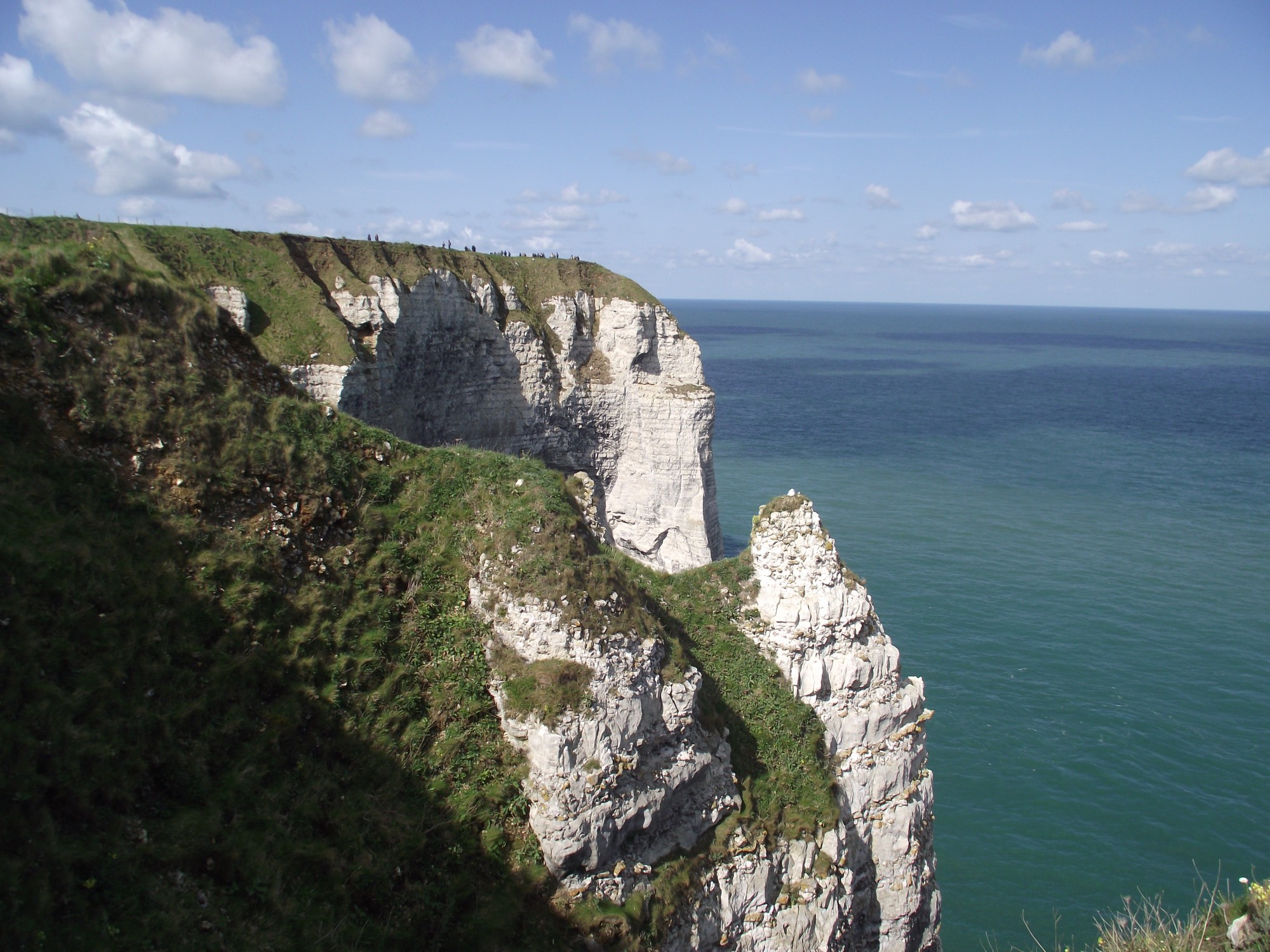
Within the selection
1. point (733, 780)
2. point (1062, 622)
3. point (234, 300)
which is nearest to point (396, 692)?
point (733, 780)

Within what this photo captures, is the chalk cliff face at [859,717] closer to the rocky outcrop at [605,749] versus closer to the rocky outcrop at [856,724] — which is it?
the rocky outcrop at [856,724]

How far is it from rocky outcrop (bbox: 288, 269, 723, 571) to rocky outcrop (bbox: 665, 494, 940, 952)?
23.0 m

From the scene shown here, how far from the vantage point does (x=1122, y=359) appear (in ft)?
553

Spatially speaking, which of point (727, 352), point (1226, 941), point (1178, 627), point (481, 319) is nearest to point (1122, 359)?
point (727, 352)

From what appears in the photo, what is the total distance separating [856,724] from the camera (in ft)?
60.5

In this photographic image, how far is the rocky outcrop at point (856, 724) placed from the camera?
58.5 feet

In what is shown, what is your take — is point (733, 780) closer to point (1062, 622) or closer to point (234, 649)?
point (234, 649)

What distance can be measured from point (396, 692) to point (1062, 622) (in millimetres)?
35912

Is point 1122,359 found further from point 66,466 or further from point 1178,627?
point 66,466

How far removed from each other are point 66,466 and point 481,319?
2854cm

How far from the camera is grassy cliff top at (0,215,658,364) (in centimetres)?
2986

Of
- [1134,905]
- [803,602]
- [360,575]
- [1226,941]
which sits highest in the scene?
[360,575]

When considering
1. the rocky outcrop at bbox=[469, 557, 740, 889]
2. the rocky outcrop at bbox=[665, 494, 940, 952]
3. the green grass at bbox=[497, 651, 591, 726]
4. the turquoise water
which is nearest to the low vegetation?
the rocky outcrop at bbox=[665, 494, 940, 952]

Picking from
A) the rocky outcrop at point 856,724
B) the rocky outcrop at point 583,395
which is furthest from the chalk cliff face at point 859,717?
the rocky outcrop at point 583,395
